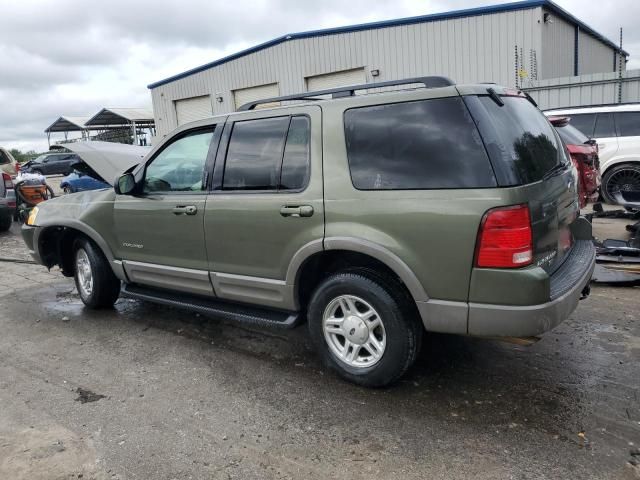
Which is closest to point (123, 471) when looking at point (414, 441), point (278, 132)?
point (414, 441)

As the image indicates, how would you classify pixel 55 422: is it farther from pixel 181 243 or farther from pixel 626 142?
pixel 626 142

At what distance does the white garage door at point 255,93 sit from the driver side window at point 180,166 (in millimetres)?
16201

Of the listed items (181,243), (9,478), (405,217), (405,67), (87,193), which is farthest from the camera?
(405,67)

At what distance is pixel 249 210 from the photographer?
12.3 feet

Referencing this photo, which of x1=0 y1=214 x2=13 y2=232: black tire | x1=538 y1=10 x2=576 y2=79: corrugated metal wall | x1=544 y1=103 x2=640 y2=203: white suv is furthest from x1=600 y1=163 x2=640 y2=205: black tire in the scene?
x1=0 y1=214 x2=13 y2=232: black tire

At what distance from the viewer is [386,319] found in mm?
3221

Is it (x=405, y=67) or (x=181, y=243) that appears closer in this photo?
(x=181, y=243)

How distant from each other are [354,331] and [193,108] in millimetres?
22358

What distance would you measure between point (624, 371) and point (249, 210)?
2.76 m

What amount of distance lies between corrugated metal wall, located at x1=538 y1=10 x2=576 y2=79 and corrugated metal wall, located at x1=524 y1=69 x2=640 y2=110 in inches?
51.8

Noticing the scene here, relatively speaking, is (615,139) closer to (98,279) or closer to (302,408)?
(302,408)

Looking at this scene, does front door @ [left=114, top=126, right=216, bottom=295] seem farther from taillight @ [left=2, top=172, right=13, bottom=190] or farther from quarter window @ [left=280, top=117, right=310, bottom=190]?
taillight @ [left=2, top=172, right=13, bottom=190]

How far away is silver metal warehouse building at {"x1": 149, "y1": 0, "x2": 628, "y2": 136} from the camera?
569 inches

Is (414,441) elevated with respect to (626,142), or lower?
lower
